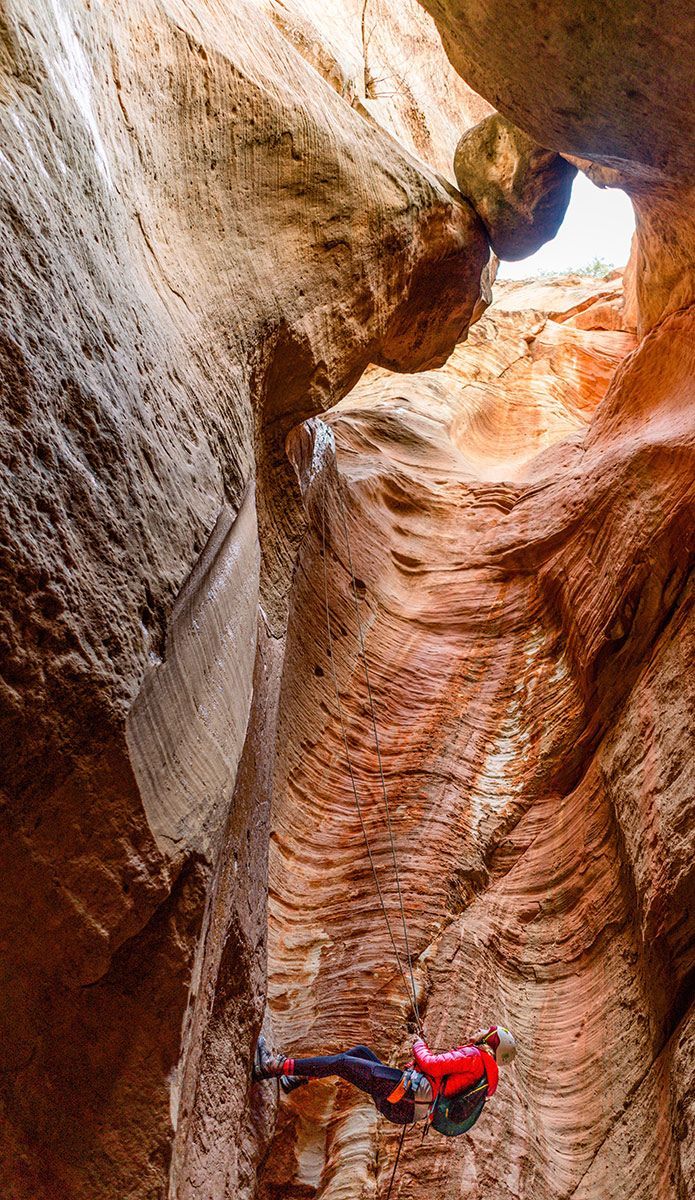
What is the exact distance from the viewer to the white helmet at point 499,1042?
5.43 metres

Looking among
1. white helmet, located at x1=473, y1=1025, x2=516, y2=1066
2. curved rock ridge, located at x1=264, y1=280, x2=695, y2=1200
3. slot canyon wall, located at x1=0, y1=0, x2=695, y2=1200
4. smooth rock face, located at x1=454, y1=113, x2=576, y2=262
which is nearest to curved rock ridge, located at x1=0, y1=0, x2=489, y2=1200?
slot canyon wall, located at x1=0, y1=0, x2=695, y2=1200

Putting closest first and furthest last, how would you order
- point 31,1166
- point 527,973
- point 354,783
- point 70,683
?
point 70,683
point 31,1166
point 527,973
point 354,783

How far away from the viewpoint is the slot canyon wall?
12.2ft

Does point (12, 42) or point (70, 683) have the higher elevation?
point (12, 42)

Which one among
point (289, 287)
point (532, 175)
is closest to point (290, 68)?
point (289, 287)

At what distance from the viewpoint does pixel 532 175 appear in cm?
919

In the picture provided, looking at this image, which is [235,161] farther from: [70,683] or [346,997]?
[346,997]

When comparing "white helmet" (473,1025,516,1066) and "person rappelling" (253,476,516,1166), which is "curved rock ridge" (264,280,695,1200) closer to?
"person rappelling" (253,476,516,1166)

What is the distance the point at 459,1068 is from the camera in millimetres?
5238

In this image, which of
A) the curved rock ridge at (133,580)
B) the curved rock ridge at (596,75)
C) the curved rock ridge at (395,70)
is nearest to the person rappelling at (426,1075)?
the curved rock ridge at (133,580)

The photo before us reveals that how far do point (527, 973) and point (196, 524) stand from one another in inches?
171

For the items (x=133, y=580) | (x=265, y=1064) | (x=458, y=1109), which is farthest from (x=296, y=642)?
(x=133, y=580)

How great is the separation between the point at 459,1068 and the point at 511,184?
26.4 ft

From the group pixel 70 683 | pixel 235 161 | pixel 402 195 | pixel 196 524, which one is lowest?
pixel 70 683
